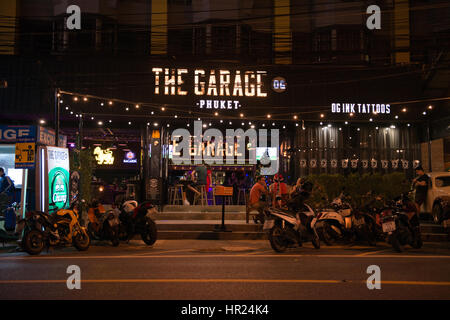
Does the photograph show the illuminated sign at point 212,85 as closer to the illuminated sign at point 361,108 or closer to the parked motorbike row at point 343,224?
the illuminated sign at point 361,108

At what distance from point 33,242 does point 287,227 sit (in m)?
6.11

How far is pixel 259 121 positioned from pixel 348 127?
479 cm

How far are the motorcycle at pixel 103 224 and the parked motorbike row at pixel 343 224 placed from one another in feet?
13.5

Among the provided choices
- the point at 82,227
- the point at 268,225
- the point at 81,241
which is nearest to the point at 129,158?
the point at 82,227

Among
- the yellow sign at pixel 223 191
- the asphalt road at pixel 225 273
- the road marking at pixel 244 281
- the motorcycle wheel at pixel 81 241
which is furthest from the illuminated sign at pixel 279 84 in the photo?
the road marking at pixel 244 281

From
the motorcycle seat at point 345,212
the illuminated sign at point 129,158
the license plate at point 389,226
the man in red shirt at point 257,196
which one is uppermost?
the illuminated sign at point 129,158

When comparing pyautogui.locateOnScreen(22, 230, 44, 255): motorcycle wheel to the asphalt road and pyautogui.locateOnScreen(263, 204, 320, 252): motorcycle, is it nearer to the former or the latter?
the asphalt road

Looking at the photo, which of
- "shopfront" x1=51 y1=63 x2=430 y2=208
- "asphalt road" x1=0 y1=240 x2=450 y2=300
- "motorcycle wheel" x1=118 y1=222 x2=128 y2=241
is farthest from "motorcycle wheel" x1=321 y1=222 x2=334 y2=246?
"shopfront" x1=51 y1=63 x2=430 y2=208

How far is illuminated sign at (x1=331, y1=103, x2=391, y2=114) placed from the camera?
800 inches

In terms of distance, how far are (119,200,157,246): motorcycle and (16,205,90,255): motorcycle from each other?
1213 mm

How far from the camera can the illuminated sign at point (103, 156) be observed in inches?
961

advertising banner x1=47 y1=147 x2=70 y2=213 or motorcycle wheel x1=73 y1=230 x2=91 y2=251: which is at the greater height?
advertising banner x1=47 y1=147 x2=70 y2=213

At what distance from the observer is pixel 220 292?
19.1 feet
